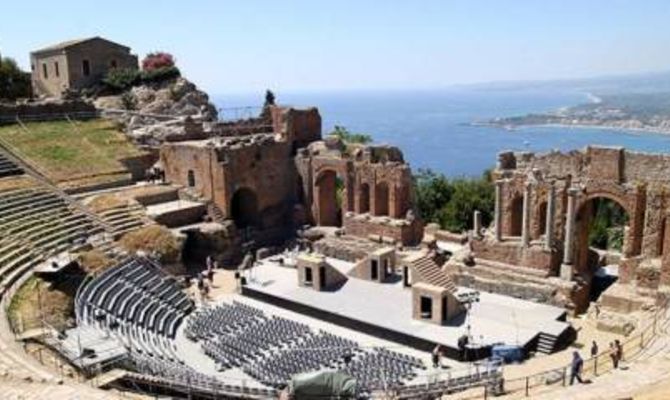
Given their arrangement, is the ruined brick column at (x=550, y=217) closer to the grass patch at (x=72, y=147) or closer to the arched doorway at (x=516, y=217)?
the arched doorway at (x=516, y=217)

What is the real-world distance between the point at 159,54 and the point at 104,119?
47.3ft

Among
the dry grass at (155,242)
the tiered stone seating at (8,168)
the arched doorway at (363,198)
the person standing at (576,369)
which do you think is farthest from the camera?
the arched doorway at (363,198)

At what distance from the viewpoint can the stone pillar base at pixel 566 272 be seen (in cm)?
2903

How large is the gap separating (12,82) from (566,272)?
48988 millimetres

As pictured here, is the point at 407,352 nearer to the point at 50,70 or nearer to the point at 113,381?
the point at 113,381

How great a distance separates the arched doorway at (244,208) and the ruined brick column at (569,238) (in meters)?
20.2

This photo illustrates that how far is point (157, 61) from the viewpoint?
60.3m

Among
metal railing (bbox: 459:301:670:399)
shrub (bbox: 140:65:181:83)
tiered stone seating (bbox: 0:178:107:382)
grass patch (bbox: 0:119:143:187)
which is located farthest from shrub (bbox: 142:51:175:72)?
metal railing (bbox: 459:301:670:399)

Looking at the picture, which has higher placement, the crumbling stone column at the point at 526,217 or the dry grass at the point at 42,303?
the crumbling stone column at the point at 526,217

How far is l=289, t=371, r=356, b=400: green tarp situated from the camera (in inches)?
632

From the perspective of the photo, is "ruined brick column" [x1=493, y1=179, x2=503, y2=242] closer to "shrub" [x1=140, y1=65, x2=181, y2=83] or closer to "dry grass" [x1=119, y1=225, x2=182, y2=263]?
"dry grass" [x1=119, y1=225, x2=182, y2=263]

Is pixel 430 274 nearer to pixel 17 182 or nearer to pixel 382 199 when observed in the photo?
pixel 382 199

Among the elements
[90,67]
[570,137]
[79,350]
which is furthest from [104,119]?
[570,137]

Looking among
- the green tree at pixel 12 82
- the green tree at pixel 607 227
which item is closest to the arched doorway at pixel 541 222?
the green tree at pixel 607 227
